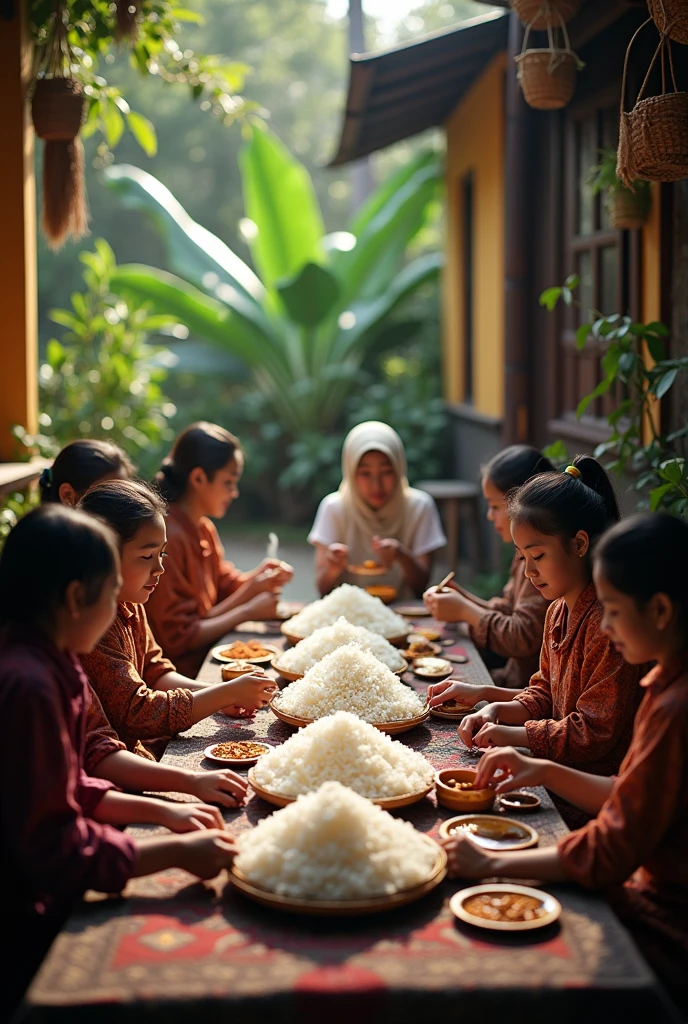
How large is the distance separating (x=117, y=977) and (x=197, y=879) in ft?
1.22

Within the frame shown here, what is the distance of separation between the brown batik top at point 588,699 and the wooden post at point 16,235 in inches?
143

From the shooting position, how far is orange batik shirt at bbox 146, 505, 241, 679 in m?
4.13

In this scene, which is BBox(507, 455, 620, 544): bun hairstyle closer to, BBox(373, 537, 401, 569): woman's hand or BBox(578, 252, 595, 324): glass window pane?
BBox(373, 537, 401, 569): woman's hand

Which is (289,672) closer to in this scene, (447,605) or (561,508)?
(447,605)

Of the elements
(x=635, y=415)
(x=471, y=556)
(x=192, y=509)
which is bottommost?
(x=471, y=556)

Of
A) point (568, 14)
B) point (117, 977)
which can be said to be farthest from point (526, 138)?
point (117, 977)

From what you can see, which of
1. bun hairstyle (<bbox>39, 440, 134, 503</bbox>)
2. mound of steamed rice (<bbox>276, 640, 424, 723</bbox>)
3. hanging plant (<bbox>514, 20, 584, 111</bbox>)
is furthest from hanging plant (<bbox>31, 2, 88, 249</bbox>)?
mound of steamed rice (<bbox>276, 640, 424, 723</bbox>)

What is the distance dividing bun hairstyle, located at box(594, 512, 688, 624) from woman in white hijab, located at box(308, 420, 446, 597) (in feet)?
9.59

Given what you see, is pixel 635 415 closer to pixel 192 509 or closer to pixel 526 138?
pixel 192 509

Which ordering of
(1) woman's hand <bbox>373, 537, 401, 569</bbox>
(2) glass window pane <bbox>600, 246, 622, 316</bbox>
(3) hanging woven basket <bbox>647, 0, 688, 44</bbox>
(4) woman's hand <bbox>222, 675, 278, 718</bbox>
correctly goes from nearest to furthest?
(4) woman's hand <bbox>222, 675, 278, 718</bbox> → (3) hanging woven basket <bbox>647, 0, 688, 44</bbox> → (1) woman's hand <bbox>373, 537, 401, 569</bbox> → (2) glass window pane <bbox>600, 246, 622, 316</bbox>

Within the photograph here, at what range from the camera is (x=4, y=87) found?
5.34 m

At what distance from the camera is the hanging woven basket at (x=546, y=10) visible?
443 centimetres

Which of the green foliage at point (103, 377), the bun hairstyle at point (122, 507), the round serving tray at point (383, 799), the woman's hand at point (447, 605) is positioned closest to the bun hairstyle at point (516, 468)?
the woman's hand at point (447, 605)

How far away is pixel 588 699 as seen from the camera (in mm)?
2598
